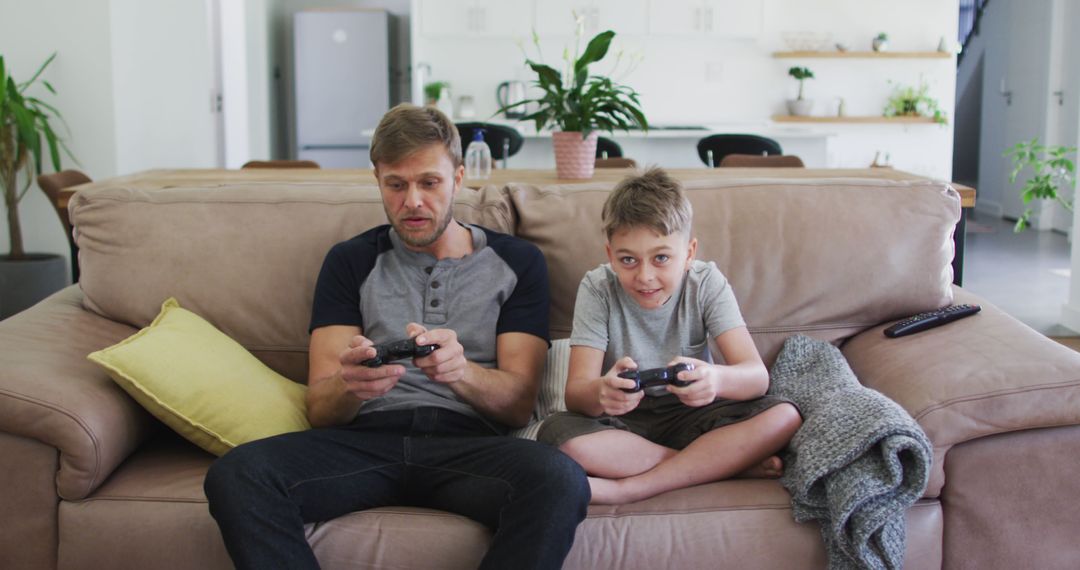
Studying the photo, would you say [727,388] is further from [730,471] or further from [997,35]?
[997,35]

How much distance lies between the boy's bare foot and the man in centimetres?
35

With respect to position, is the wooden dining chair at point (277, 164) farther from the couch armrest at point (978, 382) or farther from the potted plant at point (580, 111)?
the couch armrest at point (978, 382)

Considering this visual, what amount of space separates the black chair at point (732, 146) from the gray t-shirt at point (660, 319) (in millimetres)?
3958

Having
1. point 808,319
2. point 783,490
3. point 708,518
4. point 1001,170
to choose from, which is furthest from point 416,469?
point 1001,170

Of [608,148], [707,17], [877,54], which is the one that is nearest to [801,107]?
[877,54]

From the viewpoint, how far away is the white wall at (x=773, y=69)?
8039 mm

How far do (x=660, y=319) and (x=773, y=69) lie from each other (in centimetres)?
649

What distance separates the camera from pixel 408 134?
6.50 feet

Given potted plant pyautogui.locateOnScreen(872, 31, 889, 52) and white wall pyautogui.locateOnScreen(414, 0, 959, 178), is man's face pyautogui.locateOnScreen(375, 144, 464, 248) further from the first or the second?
potted plant pyautogui.locateOnScreen(872, 31, 889, 52)

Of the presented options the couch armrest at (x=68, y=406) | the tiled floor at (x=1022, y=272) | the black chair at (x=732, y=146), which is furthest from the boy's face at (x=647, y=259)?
the black chair at (x=732, y=146)

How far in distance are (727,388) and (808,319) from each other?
49 centimetres

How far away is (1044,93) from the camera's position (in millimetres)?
8188

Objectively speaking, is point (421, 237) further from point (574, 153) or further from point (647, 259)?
point (574, 153)

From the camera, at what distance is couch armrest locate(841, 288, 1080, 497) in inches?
70.1
